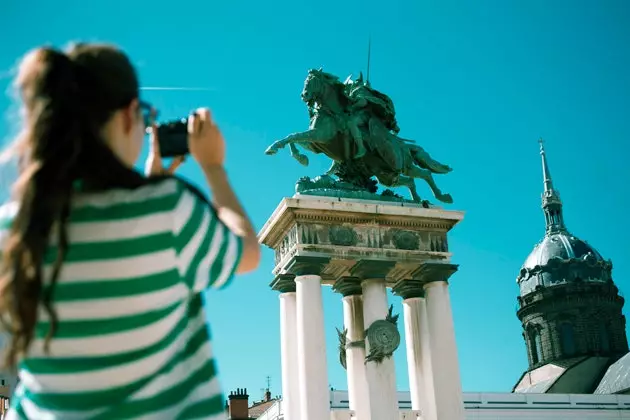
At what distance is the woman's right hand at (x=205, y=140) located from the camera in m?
2.65

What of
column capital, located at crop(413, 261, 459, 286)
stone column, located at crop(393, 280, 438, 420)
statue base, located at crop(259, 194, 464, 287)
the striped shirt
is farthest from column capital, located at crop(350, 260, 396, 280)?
the striped shirt

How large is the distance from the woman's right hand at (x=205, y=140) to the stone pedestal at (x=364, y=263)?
1744cm

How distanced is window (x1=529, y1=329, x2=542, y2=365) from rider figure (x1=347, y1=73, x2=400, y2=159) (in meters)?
49.6

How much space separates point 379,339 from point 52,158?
18.9 meters

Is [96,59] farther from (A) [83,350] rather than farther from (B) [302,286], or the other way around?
(B) [302,286]

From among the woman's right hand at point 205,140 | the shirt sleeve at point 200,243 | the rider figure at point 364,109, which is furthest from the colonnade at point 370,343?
the shirt sleeve at point 200,243

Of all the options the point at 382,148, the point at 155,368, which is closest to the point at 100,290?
the point at 155,368

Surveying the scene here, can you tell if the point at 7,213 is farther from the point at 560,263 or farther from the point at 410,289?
the point at 560,263

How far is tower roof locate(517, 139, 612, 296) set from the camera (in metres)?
69.8

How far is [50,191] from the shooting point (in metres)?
2.16

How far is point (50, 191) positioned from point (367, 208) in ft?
64.0

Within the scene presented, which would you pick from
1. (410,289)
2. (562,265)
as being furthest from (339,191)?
(562,265)

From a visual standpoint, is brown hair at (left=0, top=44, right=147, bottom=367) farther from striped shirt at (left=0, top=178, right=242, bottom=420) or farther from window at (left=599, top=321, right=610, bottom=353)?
window at (left=599, top=321, right=610, bottom=353)

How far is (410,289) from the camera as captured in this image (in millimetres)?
22375
